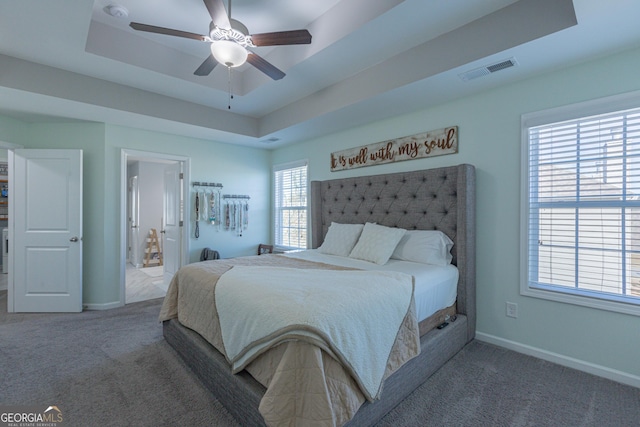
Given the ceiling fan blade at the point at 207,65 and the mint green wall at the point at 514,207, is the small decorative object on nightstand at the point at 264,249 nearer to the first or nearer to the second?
the mint green wall at the point at 514,207

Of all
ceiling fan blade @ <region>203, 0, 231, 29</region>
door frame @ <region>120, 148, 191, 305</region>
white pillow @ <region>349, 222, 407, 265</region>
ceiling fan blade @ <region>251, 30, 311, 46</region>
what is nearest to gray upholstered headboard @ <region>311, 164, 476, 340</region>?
white pillow @ <region>349, 222, 407, 265</region>

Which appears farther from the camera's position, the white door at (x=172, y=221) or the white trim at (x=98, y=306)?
the white door at (x=172, y=221)

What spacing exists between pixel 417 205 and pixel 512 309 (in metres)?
1.24

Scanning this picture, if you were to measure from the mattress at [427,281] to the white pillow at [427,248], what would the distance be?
0.07 m

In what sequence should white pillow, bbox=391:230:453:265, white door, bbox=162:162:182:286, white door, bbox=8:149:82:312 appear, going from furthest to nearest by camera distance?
white door, bbox=162:162:182:286 → white door, bbox=8:149:82:312 → white pillow, bbox=391:230:453:265

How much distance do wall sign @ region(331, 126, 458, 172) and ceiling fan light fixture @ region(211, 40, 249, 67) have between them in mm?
1932

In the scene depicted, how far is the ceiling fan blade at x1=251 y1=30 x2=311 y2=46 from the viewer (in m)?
1.93

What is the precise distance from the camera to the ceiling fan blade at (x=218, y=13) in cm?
170

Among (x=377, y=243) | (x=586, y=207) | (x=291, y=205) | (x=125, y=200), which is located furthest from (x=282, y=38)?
(x=125, y=200)

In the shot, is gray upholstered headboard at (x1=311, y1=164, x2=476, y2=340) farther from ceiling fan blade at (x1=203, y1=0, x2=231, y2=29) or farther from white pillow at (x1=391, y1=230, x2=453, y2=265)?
ceiling fan blade at (x1=203, y1=0, x2=231, y2=29)

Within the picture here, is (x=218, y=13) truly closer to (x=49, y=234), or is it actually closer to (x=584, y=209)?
(x=584, y=209)

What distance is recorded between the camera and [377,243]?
2.88 meters

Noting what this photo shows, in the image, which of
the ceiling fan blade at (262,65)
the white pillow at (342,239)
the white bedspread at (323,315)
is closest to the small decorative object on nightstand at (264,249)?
the white pillow at (342,239)

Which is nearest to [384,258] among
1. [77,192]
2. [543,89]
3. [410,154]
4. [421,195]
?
[421,195]
